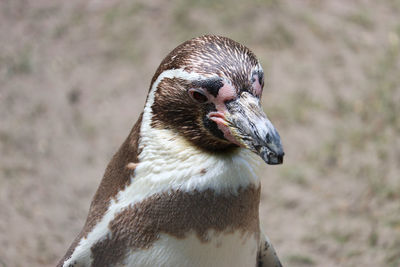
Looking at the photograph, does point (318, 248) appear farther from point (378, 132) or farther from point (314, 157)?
point (378, 132)

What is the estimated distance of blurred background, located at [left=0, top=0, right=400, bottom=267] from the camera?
4246mm

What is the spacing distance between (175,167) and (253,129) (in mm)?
362

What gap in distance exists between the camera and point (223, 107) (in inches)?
76.1

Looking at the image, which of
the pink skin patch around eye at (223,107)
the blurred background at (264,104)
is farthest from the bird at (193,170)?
the blurred background at (264,104)

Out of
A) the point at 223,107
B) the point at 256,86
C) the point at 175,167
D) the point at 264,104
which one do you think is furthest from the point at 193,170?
the point at 264,104

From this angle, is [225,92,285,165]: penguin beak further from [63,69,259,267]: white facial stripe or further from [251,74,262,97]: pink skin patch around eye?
[63,69,259,267]: white facial stripe

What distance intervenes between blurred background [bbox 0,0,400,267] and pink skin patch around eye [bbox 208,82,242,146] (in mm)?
2260

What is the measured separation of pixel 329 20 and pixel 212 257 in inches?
178

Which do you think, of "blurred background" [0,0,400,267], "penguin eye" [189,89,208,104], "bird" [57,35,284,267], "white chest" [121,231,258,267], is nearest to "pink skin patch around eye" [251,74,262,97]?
"bird" [57,35,284,267]

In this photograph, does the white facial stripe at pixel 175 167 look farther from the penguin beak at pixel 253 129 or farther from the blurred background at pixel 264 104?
the blurred background at pixel 264 104

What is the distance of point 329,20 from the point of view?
6059mm

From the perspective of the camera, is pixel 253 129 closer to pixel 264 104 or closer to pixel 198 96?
pixel 198 96

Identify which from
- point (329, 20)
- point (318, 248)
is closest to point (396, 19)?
point (329, 20)

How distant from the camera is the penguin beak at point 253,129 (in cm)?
177
